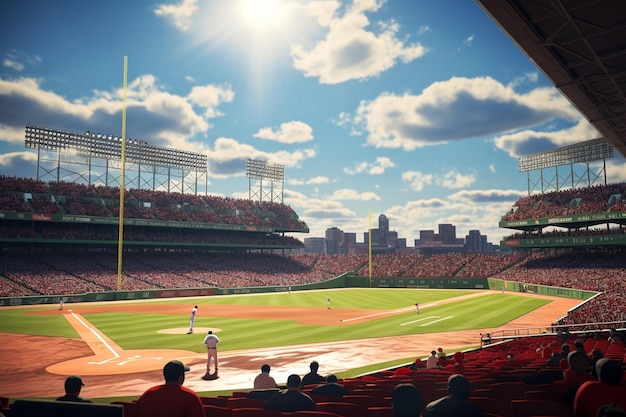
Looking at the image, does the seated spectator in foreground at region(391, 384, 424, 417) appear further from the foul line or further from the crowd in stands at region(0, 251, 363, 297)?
the crowd in stands at region(0, 251, 363, 297)

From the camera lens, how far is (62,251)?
60.6m

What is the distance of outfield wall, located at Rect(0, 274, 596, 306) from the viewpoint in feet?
150

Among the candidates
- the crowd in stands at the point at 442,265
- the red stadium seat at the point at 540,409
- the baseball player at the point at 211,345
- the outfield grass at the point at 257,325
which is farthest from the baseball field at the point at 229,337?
the crowd in stands at the point at 442,265

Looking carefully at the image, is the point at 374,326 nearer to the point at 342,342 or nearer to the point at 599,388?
the point at 342,342

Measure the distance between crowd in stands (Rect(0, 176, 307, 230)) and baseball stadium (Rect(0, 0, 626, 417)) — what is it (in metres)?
0.29

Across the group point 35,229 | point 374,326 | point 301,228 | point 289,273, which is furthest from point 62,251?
point 374,326

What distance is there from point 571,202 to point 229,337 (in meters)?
61.9

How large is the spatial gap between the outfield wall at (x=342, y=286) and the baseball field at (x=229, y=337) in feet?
7.04

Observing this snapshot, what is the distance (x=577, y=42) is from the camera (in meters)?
9.90

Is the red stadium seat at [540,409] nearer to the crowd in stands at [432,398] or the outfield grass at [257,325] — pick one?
the crowd in stands at [432,398]

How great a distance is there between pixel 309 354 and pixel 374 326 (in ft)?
36.2

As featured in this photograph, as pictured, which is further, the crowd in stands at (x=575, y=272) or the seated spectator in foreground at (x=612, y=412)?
the crowd in stands at (x=575, y=272)

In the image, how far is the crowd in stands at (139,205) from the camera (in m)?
59.0

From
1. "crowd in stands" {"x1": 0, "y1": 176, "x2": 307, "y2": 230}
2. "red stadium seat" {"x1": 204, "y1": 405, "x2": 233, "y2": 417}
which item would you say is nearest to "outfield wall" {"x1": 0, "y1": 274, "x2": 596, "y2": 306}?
"crowd in stands" {"x1": 0, "y1": 176, "x2": 307, "y2": 230}
